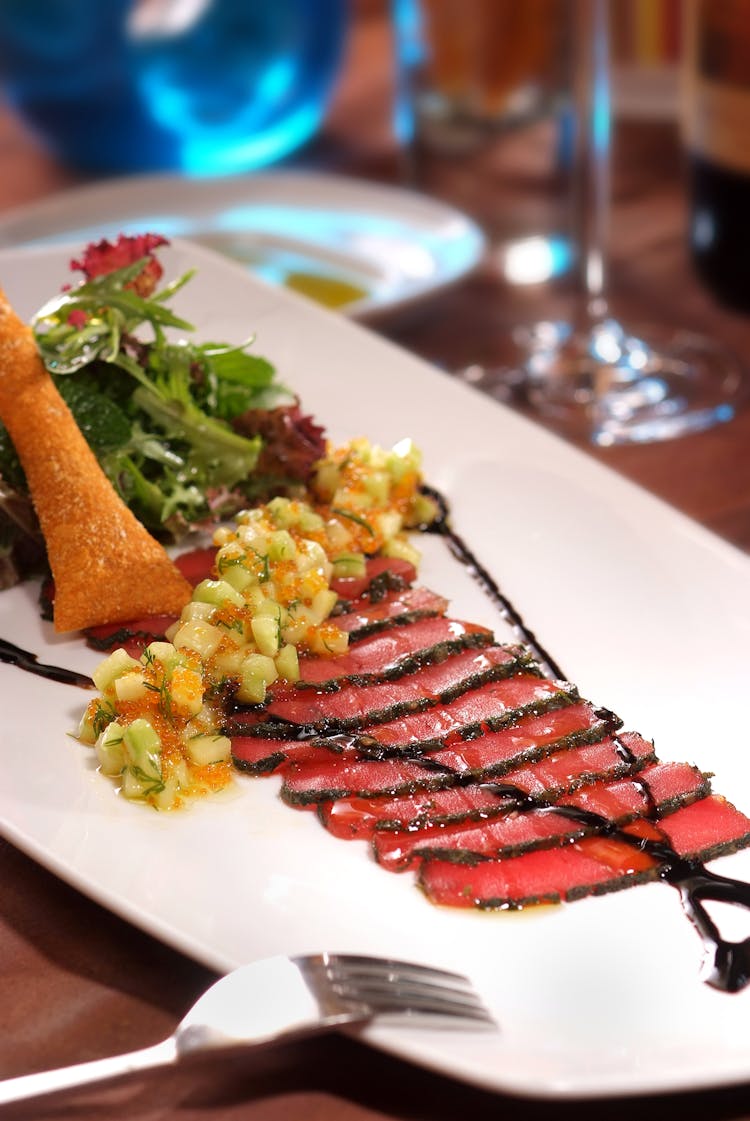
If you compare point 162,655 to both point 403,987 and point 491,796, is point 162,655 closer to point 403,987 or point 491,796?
point 491,796

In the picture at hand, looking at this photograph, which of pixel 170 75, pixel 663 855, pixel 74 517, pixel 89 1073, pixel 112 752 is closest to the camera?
pixel 89 1073

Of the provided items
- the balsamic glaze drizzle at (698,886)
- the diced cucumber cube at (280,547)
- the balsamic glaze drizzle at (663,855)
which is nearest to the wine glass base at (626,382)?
the balsamic glaze drizzle at (663,855)

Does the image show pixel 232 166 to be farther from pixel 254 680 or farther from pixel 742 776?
pixel 742 776

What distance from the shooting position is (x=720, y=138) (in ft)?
8.37

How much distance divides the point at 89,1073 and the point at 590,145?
1.83 meters

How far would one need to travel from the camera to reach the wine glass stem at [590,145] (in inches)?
87.6

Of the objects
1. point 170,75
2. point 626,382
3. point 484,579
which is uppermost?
point 170,75

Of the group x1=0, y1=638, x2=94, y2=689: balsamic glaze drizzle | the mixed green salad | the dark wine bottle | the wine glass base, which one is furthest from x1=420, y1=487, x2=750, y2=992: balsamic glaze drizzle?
the dark wine bottle

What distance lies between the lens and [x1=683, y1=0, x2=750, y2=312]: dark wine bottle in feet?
8.00

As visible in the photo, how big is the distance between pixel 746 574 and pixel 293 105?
97.9 inches

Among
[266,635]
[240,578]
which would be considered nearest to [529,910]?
[266,635]

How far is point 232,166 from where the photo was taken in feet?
12.6

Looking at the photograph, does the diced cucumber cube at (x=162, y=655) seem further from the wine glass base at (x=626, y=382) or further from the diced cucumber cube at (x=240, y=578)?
the wine glass base at (x=626, y=382)

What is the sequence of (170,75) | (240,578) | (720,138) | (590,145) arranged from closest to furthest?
1. (240,578)
2. (590,145)
3. (720,138)
4. (170,75)
